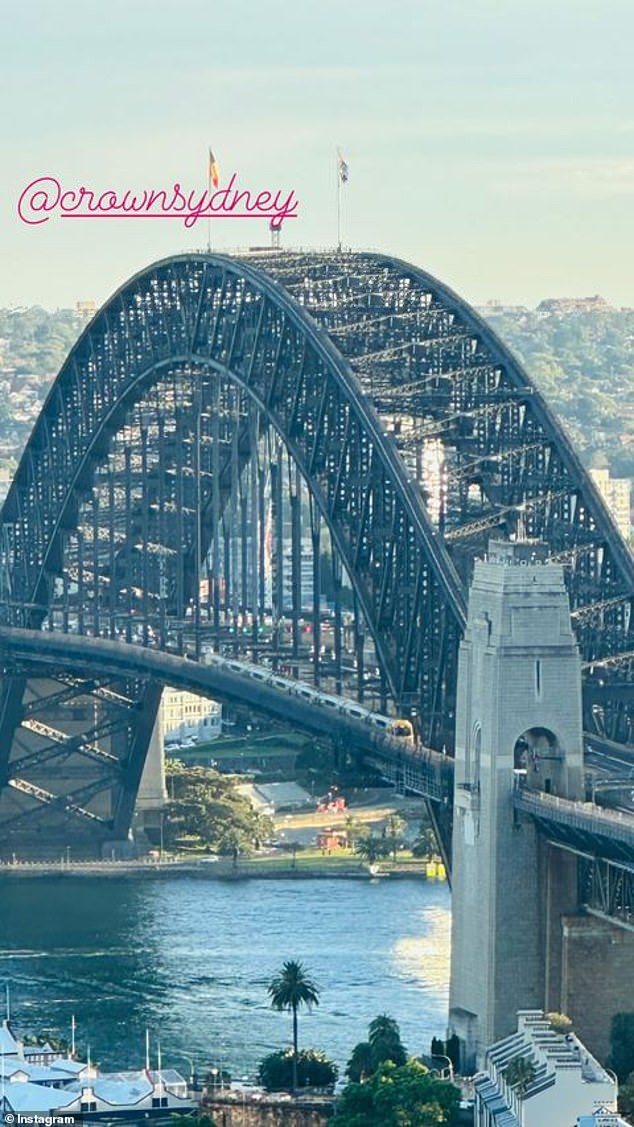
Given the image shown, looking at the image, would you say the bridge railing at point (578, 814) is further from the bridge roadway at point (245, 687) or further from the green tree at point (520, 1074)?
the bridge roadway at point (245, 687)

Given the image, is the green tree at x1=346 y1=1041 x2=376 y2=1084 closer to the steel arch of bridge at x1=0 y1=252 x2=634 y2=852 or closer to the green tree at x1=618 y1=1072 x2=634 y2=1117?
the green tree at x1=618 y1=1072 x2=634 y2=1117

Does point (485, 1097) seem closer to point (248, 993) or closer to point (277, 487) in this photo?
point (248, 993)

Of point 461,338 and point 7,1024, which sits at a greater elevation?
A: point 461,338

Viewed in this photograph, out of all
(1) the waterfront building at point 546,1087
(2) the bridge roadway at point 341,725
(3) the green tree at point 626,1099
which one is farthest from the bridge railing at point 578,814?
(3) the green tree at point 626,1099

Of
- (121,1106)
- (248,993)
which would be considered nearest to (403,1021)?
(248,993)

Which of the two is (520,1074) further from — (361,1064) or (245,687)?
(245,687)

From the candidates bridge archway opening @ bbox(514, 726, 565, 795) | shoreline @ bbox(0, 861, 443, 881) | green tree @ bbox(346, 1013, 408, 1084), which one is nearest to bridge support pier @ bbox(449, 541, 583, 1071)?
bridge archway opening @ bbox(514, 726, 565, 795)
